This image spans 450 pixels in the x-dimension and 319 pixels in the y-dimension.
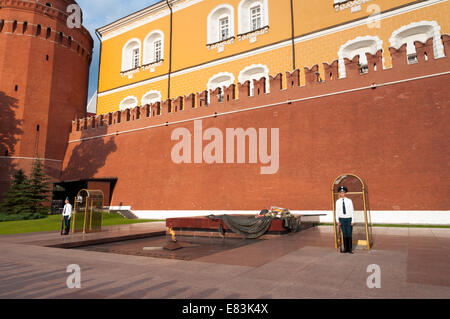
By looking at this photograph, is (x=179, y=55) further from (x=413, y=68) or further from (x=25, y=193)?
(x=413, y=68)

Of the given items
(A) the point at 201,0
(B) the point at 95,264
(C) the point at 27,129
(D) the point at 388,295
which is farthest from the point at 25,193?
(D) the point at 388,295

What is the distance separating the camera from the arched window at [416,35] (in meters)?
12.4

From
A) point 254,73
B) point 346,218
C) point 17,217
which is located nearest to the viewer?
point 346,218

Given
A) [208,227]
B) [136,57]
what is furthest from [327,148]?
[136,57]

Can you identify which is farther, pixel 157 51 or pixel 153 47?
pixel 153 47

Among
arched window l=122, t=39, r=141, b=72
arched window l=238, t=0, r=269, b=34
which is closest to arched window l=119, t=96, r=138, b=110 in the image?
arched window l=122, t=39, r=141, b=72

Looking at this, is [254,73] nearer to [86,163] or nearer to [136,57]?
[136,57]

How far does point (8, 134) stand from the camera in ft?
57.3

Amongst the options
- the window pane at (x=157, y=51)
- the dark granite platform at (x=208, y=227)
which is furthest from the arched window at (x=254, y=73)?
the dark granite platform at (x=208, y=227)

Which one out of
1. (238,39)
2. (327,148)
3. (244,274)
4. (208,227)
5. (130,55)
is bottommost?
(244,274)

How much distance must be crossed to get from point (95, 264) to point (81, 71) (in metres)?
20.0

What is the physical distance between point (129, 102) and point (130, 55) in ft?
12.3

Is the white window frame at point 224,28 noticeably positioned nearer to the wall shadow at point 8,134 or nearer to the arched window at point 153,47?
the arched window at point 153,47

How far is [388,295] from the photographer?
3006 millimetres
